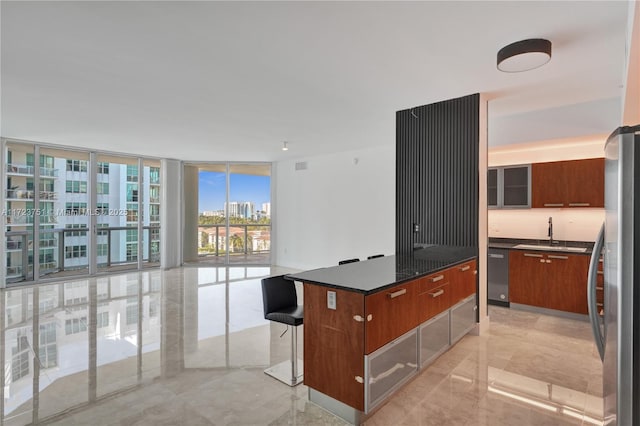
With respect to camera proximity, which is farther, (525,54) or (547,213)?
(547,213)

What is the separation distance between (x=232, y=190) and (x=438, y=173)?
6.03 meters

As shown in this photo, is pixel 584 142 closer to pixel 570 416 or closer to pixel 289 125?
pixel 570 416

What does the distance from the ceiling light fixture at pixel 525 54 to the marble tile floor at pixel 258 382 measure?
8.73 ft

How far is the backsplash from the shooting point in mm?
4824

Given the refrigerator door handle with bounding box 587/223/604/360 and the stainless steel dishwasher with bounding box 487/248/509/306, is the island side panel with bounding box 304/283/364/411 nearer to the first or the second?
the refrigerator door handle with bounding box 587/223/604/360

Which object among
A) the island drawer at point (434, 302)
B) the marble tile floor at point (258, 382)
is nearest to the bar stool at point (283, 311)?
the marble tile floor at point (258, 382)

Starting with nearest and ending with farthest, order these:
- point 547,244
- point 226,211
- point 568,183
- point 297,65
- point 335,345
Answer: point 335,345, point 297,65, point 568,183, point 547,244, point 226,211

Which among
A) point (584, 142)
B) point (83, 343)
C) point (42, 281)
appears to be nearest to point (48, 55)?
point (83, 343)

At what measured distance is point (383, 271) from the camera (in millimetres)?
2795

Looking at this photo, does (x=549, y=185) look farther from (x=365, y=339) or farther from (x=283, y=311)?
(x=283, y=311)

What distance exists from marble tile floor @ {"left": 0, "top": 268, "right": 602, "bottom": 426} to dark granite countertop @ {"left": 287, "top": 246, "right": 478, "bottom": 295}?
93cm

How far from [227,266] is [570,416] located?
7.51m

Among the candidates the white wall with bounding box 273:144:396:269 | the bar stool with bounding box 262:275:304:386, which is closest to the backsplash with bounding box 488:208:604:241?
the white wall with bounding box 273:144:396:269

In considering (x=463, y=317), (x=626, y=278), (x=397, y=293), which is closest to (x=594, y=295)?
(x=626, y=278)
